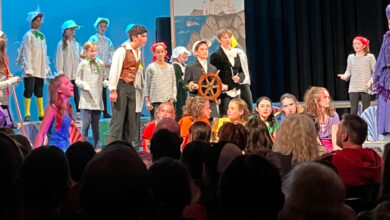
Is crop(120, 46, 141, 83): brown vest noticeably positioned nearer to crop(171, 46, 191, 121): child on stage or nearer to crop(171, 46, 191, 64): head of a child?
crop(171, 46, 191, 121): child on stage

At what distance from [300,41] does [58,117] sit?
23.7 ft

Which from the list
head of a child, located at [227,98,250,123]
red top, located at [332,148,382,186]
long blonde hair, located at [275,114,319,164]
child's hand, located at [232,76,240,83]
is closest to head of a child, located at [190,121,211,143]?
long blonde hair, located at [275,114,319,164]

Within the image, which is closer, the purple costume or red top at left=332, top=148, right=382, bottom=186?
red top at left=332, top=148, right=382, bottom=186

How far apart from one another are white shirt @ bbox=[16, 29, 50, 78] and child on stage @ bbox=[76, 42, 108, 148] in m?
1.04

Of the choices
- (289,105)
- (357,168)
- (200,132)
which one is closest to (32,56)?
(289,105)

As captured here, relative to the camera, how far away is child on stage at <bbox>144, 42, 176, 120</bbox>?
797 centimetres

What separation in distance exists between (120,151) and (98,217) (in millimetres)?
202

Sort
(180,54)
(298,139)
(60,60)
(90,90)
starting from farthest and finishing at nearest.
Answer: (60,60), (180,54), (90,90), (298,139)

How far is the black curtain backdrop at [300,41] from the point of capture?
11648 mm

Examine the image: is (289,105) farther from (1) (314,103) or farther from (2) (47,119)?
(2) (47,119)

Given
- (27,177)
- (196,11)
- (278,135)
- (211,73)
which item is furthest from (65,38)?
(27,177)

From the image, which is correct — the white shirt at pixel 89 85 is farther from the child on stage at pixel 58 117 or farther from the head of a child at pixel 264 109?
the head of a child at pixel 264 109

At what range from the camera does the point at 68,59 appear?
31.3ft

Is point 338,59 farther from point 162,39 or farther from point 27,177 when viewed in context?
point 27,177
